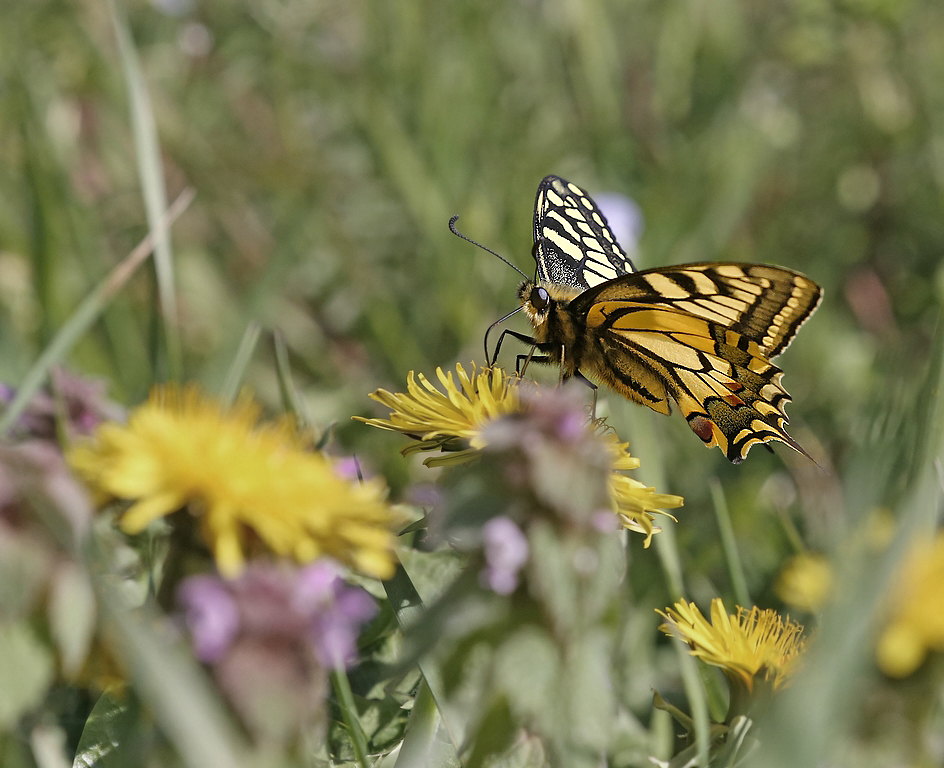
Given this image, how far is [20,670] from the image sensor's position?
660 millimetres

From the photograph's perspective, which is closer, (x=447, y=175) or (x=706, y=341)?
(x=706, y=341)

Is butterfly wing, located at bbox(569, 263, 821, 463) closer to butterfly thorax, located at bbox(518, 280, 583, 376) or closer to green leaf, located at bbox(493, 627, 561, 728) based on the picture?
butterfly thorax, located at bbox(518, 280, 583, 376)

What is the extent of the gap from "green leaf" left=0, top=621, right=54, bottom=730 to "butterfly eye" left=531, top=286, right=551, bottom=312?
1.03 meters

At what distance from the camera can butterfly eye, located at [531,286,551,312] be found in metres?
1.57

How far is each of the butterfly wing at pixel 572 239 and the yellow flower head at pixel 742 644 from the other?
91cm

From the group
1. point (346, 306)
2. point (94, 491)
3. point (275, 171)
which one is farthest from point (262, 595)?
point (275, 171)

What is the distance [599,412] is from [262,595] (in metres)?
1.01

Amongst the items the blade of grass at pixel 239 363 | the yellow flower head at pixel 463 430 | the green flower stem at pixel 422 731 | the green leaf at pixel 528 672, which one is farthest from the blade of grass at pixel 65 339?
the green leaf at pixel 528 672

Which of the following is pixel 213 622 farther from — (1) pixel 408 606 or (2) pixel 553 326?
(2) pixel 553 326

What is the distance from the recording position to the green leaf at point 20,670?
65 centimetres

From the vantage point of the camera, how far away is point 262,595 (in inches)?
24.8

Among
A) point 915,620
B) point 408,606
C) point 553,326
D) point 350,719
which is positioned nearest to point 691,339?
point 553,326

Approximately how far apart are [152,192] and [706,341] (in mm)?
978

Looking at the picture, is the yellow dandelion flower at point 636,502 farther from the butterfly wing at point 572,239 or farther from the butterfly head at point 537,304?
the butterfly wing at point 572,239
